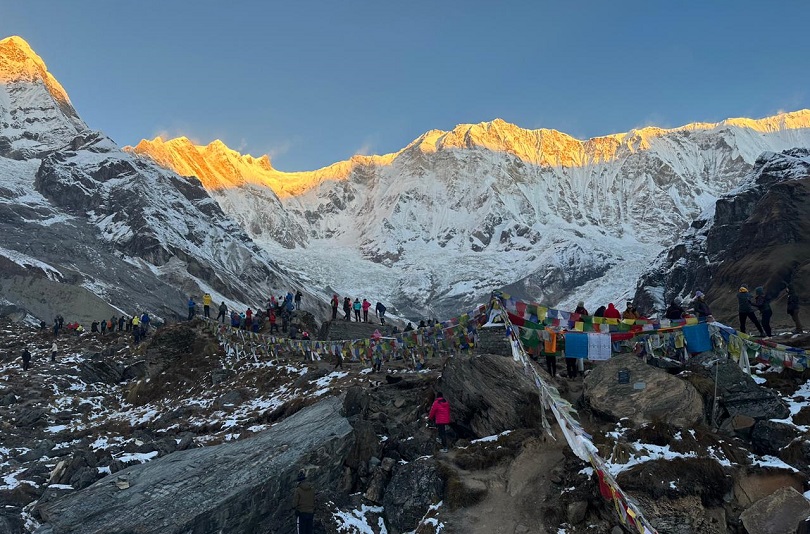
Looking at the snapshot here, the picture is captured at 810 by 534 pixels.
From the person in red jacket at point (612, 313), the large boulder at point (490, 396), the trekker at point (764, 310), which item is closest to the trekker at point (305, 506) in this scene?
the large boulder at point (490, 396)

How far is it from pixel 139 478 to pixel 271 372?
1486cm

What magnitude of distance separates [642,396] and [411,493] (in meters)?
6.24

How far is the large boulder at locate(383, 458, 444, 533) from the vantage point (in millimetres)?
13320

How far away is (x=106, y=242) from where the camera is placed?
142375 millimetres

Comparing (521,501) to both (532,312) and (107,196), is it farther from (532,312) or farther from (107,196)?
(107,196)

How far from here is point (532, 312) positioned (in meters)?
19.1

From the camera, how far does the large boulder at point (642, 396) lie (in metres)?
13.2

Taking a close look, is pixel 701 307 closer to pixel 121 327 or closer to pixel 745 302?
pixel 745 302

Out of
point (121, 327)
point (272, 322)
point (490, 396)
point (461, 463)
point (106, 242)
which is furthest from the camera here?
point (106, 242)

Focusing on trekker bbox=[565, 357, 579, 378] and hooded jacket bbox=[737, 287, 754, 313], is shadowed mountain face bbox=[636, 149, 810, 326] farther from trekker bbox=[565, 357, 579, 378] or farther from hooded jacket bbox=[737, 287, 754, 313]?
→ trekker bbox=[565, 357, 579, 378]

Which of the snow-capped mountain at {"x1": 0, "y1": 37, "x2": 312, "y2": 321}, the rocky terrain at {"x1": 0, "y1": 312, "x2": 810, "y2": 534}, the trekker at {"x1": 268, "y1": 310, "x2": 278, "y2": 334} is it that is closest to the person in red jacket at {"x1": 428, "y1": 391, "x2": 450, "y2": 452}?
the rocky terrain at {"x1": 0, "y1": 312, "x2": 810, "y2": 534}

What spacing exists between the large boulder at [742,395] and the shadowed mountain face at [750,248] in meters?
30.9

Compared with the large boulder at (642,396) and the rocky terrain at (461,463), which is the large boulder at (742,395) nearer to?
the rocky terrain at (461,463)

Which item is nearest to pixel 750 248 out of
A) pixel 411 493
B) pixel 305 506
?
pixel 411 493
